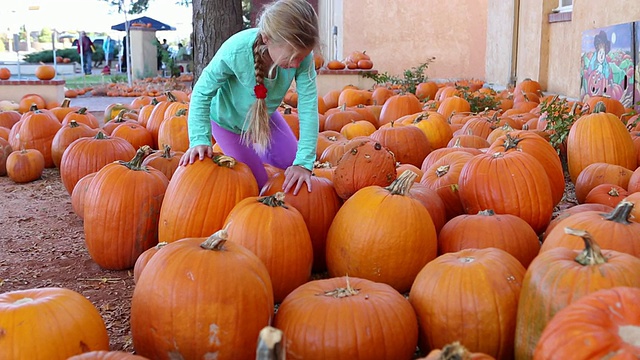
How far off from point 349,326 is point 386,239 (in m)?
0.72

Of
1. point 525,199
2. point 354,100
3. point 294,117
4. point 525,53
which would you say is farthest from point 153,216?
point 525,53

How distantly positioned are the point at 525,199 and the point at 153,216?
190cm

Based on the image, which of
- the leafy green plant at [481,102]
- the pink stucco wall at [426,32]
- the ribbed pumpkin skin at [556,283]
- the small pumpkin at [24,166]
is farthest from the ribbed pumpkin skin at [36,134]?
the pink stucco wall at [426,32]

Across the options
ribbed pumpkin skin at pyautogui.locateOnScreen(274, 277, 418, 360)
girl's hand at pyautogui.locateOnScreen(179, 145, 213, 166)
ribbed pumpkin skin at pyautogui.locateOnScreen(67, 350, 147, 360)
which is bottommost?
ribbed pumpkin skin at pyautogui.locateOnScreen(274, 277, 418, 360)

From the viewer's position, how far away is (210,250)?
2.08 m

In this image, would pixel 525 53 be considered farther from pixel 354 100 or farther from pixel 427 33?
pixel 427 33

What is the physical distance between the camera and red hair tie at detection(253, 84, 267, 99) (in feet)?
10.2

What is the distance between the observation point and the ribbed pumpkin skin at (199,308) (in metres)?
1.95

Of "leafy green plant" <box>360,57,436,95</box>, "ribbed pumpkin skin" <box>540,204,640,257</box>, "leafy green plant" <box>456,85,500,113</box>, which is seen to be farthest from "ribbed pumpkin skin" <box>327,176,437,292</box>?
"leafy green plant" <box>360,57,436,95</box>

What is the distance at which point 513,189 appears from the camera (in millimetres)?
3023

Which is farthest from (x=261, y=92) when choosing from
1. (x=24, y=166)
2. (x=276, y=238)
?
(x=24, y=166)

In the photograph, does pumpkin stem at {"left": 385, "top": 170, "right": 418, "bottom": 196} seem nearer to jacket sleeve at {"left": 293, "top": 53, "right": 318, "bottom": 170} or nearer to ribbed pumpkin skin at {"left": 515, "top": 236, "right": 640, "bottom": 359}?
jacket sleeve at {"left": 293, "top": 53, "right": 318, "bottom": 170}

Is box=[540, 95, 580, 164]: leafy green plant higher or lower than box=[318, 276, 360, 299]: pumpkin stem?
higher

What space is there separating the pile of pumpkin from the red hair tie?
0.37 m
